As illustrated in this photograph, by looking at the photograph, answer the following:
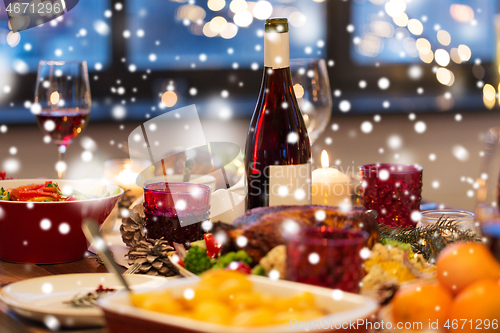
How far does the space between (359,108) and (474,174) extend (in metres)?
0.79

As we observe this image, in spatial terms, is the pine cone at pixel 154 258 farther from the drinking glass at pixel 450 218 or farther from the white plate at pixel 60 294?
the drinking glass at pixel 450 218

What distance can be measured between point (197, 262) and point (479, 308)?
15.1 inches

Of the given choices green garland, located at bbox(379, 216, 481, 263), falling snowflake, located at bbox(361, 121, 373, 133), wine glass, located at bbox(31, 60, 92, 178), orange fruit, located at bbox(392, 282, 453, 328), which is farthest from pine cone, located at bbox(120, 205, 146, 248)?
falling snowflake, located at bbox(361, 121, 373, 133)

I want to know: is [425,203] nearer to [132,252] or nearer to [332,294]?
[132,252]

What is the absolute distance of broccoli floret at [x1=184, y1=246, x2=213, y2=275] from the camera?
0.75 m

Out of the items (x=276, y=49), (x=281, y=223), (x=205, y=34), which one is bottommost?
(x=281, y=223)

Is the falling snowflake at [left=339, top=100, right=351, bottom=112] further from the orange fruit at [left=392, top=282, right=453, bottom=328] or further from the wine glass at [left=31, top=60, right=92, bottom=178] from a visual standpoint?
the orange fruit at [left=392, top=282, right=453, bottom=328]

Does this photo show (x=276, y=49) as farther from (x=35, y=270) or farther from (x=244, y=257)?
(x=35, y=270)

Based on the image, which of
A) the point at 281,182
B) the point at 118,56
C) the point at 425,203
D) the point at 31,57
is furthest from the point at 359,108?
the point at 281,182

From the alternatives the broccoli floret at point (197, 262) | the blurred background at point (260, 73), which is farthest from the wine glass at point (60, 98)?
the blurred background at point (260, 73)

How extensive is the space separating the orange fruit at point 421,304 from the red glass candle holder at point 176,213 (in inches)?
18.1

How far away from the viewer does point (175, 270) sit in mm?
845

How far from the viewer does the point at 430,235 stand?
3.00ft

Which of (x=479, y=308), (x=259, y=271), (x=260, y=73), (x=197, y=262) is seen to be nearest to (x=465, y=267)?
(x=479, y=308)
